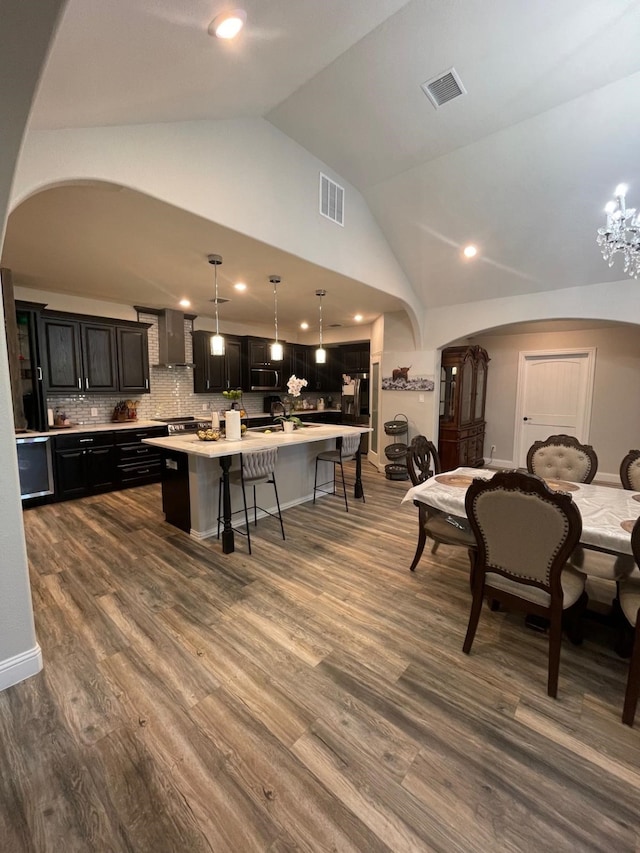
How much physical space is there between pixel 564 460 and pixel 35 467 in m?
5.77

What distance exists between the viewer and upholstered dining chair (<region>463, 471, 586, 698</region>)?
1.67 meters

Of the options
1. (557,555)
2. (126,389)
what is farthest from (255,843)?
(126,389)

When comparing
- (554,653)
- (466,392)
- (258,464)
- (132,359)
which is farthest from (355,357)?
(554,653)

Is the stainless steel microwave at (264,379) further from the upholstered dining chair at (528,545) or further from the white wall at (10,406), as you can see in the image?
the upholstered dining chair at (528,545)

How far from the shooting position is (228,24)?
1575 millimetres

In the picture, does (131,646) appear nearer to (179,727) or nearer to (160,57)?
(179,727)

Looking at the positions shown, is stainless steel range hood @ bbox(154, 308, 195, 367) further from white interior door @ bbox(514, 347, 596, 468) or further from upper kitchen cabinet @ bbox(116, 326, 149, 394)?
white interior door @ bbox(514, 347, 596, 468)

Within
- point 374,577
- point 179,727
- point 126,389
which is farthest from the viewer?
point 126,389

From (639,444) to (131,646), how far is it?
7170 millimetres

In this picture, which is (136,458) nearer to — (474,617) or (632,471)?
(474,617)

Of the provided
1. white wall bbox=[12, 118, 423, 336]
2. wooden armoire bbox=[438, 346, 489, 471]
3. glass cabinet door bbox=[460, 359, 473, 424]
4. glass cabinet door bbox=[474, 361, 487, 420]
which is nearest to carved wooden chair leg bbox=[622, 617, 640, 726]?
white wall bbox=[12, 118, 423, 336]

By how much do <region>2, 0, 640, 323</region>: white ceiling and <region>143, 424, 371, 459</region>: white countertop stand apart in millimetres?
1809

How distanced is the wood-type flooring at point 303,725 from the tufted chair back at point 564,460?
4.24 ft

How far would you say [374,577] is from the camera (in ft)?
9.17
